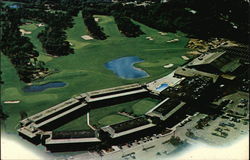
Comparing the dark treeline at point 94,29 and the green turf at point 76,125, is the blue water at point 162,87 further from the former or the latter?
the dark treeline at point 94,29

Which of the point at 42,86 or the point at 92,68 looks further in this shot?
the point at 92,68

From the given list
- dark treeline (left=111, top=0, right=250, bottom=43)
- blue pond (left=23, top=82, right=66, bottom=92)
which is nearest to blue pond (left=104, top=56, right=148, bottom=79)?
blue pond (left=23, top=82, right=66, bottom=92)

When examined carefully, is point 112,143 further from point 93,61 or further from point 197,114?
point 93,61

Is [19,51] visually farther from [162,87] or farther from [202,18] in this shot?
[202,18]

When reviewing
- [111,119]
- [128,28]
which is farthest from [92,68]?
[128,28]

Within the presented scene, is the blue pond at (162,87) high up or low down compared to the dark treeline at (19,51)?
down

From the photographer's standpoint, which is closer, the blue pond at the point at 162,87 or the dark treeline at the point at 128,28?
the blue pond at the point at 162,87

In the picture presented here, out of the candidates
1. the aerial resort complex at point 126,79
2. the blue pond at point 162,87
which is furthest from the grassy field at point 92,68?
the blue pond at point 162,87
